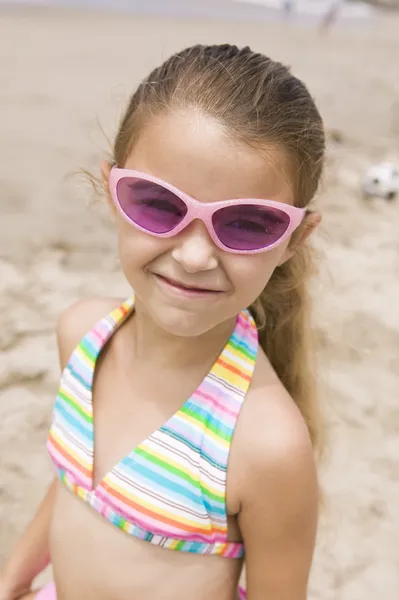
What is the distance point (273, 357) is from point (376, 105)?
6759 millimetres

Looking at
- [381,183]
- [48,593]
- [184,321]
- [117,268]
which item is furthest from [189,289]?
[381,183]

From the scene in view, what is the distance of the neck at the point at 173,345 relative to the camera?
1424 millimetres

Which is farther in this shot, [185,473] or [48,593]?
[48,593]

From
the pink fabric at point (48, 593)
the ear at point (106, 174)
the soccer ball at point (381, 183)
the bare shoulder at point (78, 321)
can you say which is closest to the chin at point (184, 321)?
the ear at point (106, 174)

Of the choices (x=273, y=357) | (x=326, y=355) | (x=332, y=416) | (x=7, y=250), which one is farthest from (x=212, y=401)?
(x=7, y=250)

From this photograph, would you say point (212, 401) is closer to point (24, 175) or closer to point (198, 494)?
point (198, 494)

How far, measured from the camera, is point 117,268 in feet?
12.5

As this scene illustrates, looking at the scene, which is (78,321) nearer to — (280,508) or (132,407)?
(132,407)

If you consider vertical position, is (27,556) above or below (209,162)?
below

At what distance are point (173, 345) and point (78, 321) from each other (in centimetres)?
31

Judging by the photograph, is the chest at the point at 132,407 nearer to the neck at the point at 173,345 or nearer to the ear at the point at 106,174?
the neck at the point at 173,345

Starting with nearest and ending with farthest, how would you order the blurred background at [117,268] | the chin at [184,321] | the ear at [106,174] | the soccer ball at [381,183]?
the chin at [184,321]
the ear at [106,174]
the blurred background at [117,268]
the soccer ball at [381,183]

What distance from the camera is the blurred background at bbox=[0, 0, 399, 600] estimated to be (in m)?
2.43

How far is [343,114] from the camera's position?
7195mm
